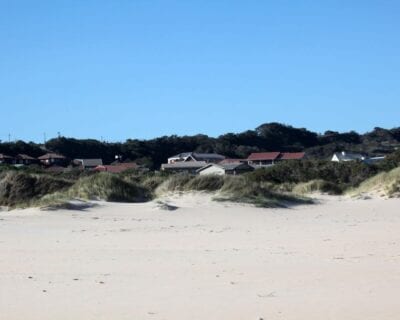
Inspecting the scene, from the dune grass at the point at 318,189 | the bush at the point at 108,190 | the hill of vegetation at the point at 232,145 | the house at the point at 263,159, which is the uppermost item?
the hill of vegetation at the point at 232,145

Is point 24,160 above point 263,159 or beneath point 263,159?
above

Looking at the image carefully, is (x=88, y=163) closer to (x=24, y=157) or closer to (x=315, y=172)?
(x=24, y=157)

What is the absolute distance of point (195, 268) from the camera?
25.0 ft

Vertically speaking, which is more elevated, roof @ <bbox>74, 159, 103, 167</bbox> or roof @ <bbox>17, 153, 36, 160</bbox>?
roof @ <bbox>17, 153, 36, 160</bbox>

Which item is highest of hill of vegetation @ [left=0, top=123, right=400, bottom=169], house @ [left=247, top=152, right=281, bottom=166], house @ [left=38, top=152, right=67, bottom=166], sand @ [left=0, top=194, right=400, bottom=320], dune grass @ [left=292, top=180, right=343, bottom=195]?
hill of vegetation @ [left=0, top=123, right=400, bottom=169]

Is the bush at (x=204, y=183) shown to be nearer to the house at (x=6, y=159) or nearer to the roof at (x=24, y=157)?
the house at (x=6, y=159)

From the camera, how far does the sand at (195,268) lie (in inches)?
227

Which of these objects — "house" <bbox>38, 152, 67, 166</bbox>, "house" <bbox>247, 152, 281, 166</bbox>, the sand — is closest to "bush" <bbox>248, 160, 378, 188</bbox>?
the sand

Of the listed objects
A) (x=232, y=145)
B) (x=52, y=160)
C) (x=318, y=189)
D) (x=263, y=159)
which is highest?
(x=232, y=145)

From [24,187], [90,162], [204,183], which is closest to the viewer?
[24,187]

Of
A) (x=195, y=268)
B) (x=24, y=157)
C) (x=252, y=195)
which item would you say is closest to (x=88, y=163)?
(x=24, y=157)

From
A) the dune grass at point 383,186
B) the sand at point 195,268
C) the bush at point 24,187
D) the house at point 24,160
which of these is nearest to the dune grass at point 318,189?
the dune grass at point 383,186

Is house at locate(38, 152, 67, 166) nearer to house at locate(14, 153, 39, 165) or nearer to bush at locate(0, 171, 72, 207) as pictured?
house at locate(14, 153, 39, 165)

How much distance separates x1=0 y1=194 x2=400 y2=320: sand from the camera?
18.9ft
